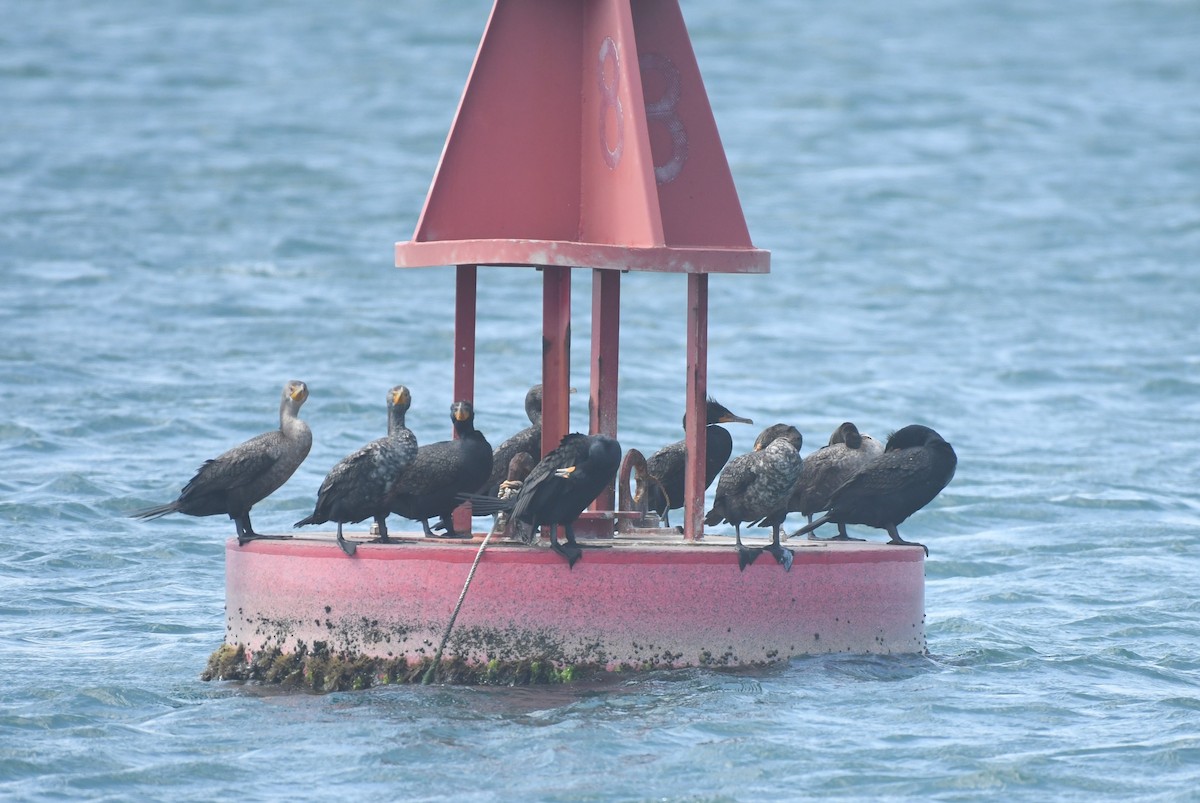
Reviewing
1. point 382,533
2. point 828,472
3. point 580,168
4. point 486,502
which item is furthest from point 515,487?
point 828,472

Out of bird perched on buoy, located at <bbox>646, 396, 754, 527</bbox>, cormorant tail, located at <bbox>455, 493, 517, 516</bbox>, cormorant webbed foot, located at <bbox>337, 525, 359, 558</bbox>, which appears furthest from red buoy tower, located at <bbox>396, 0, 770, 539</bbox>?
cormorant webbed foot, located at <bbox>337, 525, 359, 558</bbox>

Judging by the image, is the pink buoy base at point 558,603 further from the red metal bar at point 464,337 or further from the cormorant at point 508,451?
the cormorant at point 508,451

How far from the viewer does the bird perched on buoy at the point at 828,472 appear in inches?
585

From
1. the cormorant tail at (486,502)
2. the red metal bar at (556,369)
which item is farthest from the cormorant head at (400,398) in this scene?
the red metal bar at (556,369)

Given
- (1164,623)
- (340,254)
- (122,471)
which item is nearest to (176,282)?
(340,254)

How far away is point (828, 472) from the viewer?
1491 centimetres

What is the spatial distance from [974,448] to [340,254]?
53.2ft

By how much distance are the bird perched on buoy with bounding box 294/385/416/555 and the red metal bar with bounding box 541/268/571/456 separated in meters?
0.99

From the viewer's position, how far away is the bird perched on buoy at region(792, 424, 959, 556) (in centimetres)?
1448

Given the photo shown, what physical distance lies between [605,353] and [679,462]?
4.33 ft

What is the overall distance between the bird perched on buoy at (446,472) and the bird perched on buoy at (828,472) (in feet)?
8.20

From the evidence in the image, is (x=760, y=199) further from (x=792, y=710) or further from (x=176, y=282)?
(x=792, y=710)

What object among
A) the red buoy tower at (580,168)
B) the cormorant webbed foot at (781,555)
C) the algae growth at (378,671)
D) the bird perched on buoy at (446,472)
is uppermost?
the red buoy tower at (580,168)

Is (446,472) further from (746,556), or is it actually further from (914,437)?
(914,437)
